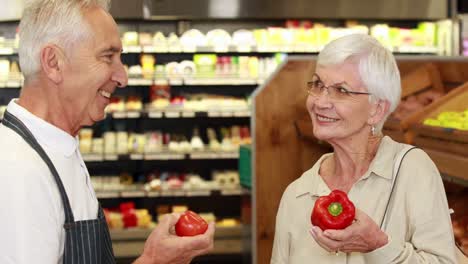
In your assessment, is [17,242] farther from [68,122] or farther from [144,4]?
[144,4]

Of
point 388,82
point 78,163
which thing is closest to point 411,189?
point 388,82

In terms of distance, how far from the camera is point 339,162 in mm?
2680

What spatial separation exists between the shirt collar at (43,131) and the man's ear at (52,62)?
0.37 ft

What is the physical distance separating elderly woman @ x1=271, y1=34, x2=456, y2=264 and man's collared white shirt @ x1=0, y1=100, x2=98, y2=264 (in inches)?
34.6

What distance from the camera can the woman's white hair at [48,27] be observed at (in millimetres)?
2031

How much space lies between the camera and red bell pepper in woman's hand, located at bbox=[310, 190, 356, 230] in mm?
2205

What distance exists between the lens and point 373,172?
256 centimetres

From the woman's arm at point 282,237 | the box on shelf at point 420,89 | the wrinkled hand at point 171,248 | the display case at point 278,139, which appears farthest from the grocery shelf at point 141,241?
the wrinkled hand at point 171,248

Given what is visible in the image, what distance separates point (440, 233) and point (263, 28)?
610cm

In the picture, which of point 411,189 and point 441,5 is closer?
point 411,189

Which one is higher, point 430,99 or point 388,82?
point 388,82

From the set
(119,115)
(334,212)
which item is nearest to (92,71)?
(334,212)

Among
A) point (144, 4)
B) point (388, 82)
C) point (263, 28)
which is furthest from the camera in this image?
point (263, 28)

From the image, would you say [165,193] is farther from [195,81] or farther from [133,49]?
[133,49]
